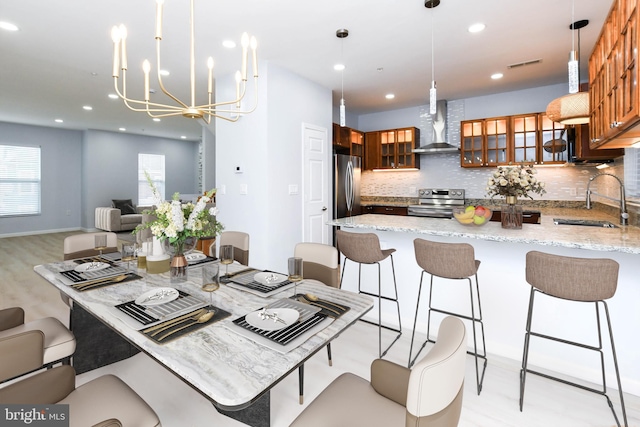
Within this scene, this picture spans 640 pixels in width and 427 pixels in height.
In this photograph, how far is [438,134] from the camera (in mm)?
5633

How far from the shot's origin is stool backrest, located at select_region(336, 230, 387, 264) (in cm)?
242

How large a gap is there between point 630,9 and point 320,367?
280cm

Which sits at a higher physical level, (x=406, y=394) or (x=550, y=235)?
(x=550, y=235)

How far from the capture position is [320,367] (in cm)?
227

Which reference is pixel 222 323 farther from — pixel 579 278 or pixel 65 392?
pixel 579 278

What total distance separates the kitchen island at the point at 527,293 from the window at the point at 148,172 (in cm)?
893

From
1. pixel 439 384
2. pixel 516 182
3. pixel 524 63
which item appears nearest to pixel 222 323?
pixel 439 384

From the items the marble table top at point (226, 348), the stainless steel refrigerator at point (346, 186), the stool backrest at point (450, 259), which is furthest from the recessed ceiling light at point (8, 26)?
the stool backrest at point (450, 259)

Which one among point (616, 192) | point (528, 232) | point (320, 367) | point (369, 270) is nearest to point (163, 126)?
point (369, 270)

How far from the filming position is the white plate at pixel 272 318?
4.13 feet

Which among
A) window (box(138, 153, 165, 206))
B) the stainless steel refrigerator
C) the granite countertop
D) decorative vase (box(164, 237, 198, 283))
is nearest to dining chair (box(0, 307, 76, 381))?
decorative vase (box(164, 237, 198, 283))

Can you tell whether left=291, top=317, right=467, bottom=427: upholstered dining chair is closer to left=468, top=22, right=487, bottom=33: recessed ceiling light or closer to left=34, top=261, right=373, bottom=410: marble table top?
left=34, top=261, right=373, bottom=410: marble table top

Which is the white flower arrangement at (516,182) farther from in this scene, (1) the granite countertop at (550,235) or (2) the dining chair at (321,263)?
(2) the dining chair at (321,263)

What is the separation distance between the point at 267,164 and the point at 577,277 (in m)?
3.05
